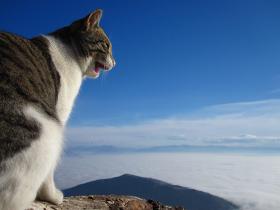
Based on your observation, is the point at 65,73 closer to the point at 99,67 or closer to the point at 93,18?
the point at 99,67

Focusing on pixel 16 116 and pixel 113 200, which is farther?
pixel 113 200

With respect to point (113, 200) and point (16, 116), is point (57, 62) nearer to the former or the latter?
point (16, 116)

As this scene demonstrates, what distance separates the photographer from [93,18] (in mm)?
15078

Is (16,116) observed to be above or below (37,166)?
above

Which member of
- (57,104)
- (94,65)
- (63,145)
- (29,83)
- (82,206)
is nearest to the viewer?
(29,83)

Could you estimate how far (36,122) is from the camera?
31.8 ft

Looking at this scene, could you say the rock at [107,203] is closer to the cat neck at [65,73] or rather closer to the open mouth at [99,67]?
the cat neck at [65,73]

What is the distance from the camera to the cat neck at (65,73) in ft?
40.2

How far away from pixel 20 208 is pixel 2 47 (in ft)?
13.6

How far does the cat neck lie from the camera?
1226cm

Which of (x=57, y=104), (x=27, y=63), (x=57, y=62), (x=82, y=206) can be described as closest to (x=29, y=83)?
(x=27, y=63)

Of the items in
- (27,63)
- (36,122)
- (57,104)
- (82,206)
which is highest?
(27,63)

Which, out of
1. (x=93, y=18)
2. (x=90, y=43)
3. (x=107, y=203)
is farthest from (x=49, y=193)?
(x=93, y=18)

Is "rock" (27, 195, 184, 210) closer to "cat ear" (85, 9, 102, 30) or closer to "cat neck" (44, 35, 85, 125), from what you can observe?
"cat neck" (44, 35, 85, 125)
